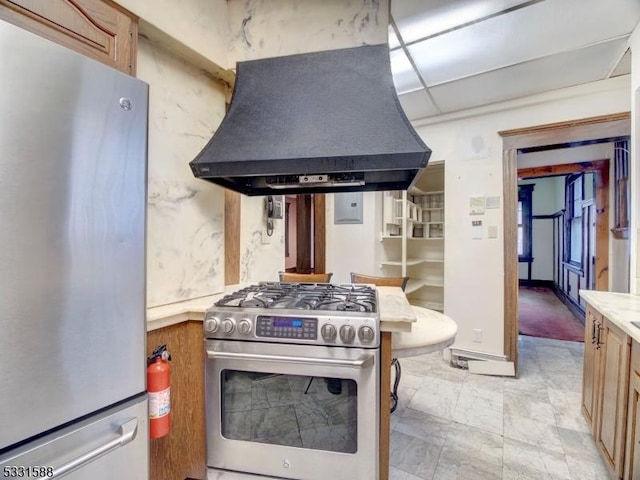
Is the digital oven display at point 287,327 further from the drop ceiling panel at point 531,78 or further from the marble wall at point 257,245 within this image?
the drop ceiling panel at point 531,78

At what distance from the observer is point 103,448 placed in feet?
2.86

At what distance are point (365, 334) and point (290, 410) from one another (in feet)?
1.60

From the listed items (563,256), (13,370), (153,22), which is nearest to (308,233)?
(153,22)

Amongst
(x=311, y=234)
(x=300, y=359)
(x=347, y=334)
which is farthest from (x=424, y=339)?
(x=311, y=234)

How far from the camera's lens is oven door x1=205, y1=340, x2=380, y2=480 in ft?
3.93

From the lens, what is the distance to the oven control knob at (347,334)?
118 cm

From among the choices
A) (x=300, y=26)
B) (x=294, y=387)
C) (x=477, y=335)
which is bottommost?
(x=477, y=335)

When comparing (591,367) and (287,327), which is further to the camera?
(591,367)

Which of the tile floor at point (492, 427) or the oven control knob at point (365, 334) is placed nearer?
the oven control knob at point (365, 334)

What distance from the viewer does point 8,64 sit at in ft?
2.28

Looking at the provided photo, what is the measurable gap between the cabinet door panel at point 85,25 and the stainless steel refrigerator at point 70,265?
1.00 ft

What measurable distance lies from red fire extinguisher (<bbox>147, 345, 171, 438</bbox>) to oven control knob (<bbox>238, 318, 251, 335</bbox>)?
0.30 metres

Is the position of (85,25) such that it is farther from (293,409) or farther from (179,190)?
(293,409)

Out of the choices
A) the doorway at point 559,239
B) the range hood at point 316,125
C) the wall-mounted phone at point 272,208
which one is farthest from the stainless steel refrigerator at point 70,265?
the doorway at point 559,239
